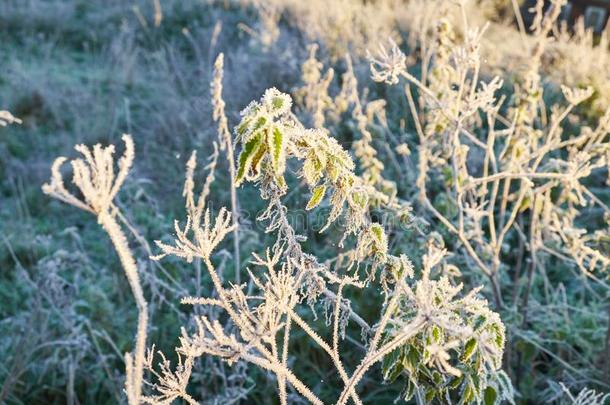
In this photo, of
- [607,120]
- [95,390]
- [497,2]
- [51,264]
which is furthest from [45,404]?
[497,2]

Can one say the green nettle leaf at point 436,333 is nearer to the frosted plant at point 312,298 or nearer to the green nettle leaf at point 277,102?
the frosted plant at point 312,298

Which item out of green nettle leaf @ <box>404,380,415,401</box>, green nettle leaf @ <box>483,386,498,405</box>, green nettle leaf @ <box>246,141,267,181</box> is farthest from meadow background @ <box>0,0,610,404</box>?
green nettle leaf @ <box>246,141,267,181</box>

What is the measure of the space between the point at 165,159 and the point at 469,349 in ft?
10.7

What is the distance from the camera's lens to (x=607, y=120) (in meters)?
1.96

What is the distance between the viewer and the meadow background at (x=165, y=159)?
2.43 meters

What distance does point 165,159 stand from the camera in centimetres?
423

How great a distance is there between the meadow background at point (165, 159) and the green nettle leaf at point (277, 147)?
932 mm

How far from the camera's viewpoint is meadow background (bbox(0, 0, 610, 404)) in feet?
7.96

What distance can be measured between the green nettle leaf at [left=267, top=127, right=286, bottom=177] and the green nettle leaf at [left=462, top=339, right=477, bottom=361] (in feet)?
1.67

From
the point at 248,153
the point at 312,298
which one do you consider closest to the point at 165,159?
the point at 312,298

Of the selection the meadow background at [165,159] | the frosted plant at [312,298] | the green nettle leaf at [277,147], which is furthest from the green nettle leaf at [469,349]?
the meadow background at [165,159]

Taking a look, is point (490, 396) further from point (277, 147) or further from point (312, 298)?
point (277, 147)

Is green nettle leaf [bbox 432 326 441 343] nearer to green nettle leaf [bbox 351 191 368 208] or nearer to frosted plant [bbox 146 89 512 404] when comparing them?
frosted plant [bbox 146 89 512 404]

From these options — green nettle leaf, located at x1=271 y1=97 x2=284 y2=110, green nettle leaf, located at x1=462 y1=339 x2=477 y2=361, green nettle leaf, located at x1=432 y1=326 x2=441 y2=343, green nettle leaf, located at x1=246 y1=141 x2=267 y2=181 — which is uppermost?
green nettle leaf, located at x1=271 y1=97 x2=284 y2=110
